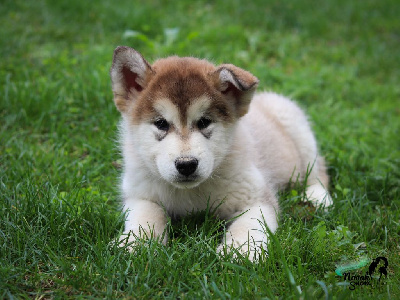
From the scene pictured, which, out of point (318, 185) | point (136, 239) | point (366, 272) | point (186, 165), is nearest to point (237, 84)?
point (186, 165)

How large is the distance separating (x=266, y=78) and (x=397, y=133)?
199 cm

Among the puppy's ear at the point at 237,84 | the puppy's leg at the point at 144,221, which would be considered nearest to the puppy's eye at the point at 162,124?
the puppy's ear at the point at 237,84

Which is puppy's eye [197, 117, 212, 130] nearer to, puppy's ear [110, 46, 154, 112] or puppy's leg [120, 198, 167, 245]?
puppy's ear [110, 46, 154, 112]

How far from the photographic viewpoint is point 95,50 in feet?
22.0

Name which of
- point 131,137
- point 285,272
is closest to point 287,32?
point 131,137

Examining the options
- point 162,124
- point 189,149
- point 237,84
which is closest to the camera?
point 189,149

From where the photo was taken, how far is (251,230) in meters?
3.32

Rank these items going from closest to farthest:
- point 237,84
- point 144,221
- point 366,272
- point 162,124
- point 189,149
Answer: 1. point 366,272
2. point 189,149
3. point 237,84
4. point 162,124
5. point 144,221

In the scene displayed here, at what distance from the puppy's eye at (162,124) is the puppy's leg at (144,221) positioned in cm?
69

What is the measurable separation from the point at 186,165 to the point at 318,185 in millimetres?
1888

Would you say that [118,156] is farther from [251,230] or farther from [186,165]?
[251,230]

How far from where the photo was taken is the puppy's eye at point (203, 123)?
10.9 ft

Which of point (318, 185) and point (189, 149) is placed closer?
point (189, 149)

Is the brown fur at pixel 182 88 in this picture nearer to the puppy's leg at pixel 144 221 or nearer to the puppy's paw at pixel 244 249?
the puppy's leg at pixel 144 221
